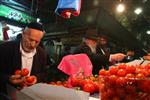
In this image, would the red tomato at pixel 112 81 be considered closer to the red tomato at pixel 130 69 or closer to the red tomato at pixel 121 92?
the red tomato at pixel 121 92

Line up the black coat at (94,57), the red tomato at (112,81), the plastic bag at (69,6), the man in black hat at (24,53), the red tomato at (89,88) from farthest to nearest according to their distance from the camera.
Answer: the plastic bag at (69,6), the black coat at (94,57), the man in black hat at (24,53), the red tomato at (89,88), the red tomato at (112,81)

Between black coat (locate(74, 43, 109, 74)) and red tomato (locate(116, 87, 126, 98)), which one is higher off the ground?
black coat (locate(74, 43, 109, 74))

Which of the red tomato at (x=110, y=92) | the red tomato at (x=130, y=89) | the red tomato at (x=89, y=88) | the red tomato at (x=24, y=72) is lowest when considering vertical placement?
the red tomato at (x=89, y=88)

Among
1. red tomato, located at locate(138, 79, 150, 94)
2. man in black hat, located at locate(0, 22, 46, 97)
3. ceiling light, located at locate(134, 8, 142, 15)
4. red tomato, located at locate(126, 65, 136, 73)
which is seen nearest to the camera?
red tomato, located at locate(138, 79, 150, 94)

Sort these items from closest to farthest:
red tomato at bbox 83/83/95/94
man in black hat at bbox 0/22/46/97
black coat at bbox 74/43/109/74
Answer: red tomato at bbox 83/83/95/94 → man in black hat at bbox 0/22/46/97 → black coat at bbox 74/43/109/74

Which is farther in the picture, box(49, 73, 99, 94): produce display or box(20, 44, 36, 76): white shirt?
box(20, 44, 36, 76): white shirt

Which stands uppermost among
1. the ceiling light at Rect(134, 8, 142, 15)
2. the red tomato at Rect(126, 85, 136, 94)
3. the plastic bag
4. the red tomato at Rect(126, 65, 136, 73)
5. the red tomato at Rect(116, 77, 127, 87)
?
the ceiling light at Rect(134, 8, 142, 15)

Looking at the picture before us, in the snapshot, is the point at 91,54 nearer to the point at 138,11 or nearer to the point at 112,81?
the point at 112,81

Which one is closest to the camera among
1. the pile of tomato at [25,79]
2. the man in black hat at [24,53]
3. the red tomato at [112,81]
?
the red tomato at [112,81]

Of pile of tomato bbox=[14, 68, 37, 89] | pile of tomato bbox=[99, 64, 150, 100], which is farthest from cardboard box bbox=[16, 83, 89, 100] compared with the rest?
pile of tomato bbox=[14, 68, 37, 89]

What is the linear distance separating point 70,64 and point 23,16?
9671mm

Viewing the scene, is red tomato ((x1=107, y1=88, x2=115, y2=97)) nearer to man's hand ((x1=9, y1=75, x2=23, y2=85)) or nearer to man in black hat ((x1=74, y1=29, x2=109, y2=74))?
man's hand ((x1=9, y1=75, x2=23, y2=85))

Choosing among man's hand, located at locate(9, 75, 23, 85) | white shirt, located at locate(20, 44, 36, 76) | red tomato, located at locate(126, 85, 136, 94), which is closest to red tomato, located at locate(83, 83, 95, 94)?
man's hand, located at locate(9, 75, 23, 85)

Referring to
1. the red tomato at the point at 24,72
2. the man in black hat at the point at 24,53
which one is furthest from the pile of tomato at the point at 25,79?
the man in black hat at the point at 24,53
